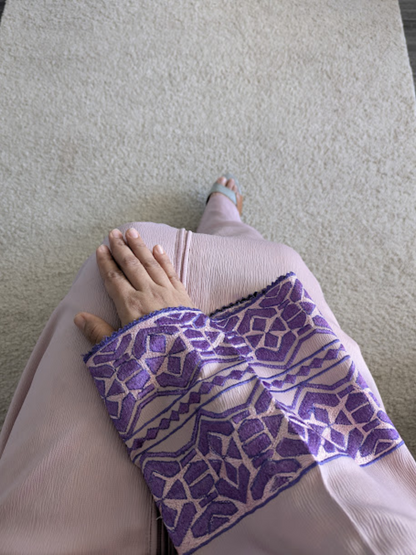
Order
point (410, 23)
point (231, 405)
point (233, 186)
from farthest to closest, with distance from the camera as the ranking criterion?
point (410, 23) → point (233, 186) → point (231, 405)

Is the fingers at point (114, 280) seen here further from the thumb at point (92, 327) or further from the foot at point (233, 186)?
the foot at point (233, 186)

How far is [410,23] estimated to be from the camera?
1.56 meters

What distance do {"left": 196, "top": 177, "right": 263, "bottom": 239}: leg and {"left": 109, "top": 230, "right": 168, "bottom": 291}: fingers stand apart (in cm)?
30

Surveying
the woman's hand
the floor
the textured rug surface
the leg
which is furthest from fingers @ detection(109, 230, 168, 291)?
the floor

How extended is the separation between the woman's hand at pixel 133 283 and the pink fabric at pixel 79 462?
1.1 inches

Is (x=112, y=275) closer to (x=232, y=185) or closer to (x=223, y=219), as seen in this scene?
(x=223, y=219)

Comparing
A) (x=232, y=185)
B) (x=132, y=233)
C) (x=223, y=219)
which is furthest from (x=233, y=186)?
(x=132, y=233)

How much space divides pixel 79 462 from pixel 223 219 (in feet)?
2.28

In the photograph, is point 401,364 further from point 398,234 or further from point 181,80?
point 181,80

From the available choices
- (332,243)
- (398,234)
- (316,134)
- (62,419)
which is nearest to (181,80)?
(316,134)

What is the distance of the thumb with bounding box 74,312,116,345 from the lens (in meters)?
0.66

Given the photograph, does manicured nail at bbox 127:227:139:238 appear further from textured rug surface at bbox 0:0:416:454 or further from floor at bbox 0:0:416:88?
floor at bbox 0:0:416:88

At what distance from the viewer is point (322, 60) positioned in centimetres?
147

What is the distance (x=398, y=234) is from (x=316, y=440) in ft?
2.90
